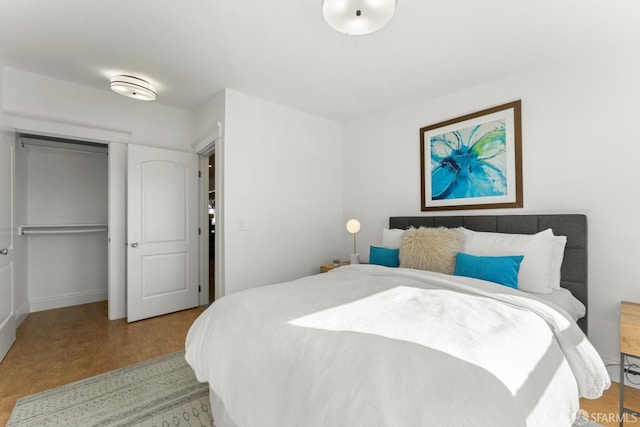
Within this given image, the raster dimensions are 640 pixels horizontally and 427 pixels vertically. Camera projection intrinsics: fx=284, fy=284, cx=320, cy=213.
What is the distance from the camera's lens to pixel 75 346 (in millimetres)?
2602

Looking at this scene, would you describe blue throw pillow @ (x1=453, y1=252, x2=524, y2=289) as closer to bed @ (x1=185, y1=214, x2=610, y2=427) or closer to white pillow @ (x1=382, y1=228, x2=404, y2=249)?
bed @ (x1=185, y1=214, x2=610, y2=427)

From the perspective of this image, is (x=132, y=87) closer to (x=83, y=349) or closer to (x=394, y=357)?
(x=83, y=349)

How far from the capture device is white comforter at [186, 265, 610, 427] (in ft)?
2.69

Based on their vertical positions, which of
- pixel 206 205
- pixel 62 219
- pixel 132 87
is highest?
pixel 132 87

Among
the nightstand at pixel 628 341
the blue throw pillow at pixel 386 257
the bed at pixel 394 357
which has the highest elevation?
the blue throw pillow at pixel 386 257

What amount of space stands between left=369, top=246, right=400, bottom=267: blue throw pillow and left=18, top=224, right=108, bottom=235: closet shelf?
370 centimetres

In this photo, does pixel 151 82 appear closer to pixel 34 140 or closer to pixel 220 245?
pixel 220 245

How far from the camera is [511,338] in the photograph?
1.13 metres

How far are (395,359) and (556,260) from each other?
190 centimetres

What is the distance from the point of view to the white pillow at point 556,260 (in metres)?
2.09

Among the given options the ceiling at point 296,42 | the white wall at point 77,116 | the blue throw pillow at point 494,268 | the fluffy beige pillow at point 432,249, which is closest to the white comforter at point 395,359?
the blue throw pillow at point 494,268

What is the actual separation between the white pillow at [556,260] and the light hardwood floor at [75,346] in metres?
3.13

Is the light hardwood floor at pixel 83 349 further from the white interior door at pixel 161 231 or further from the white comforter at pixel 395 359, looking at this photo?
the white comforter at pixel 395 359

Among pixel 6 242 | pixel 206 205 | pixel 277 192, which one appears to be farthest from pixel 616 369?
pixel 6 242
